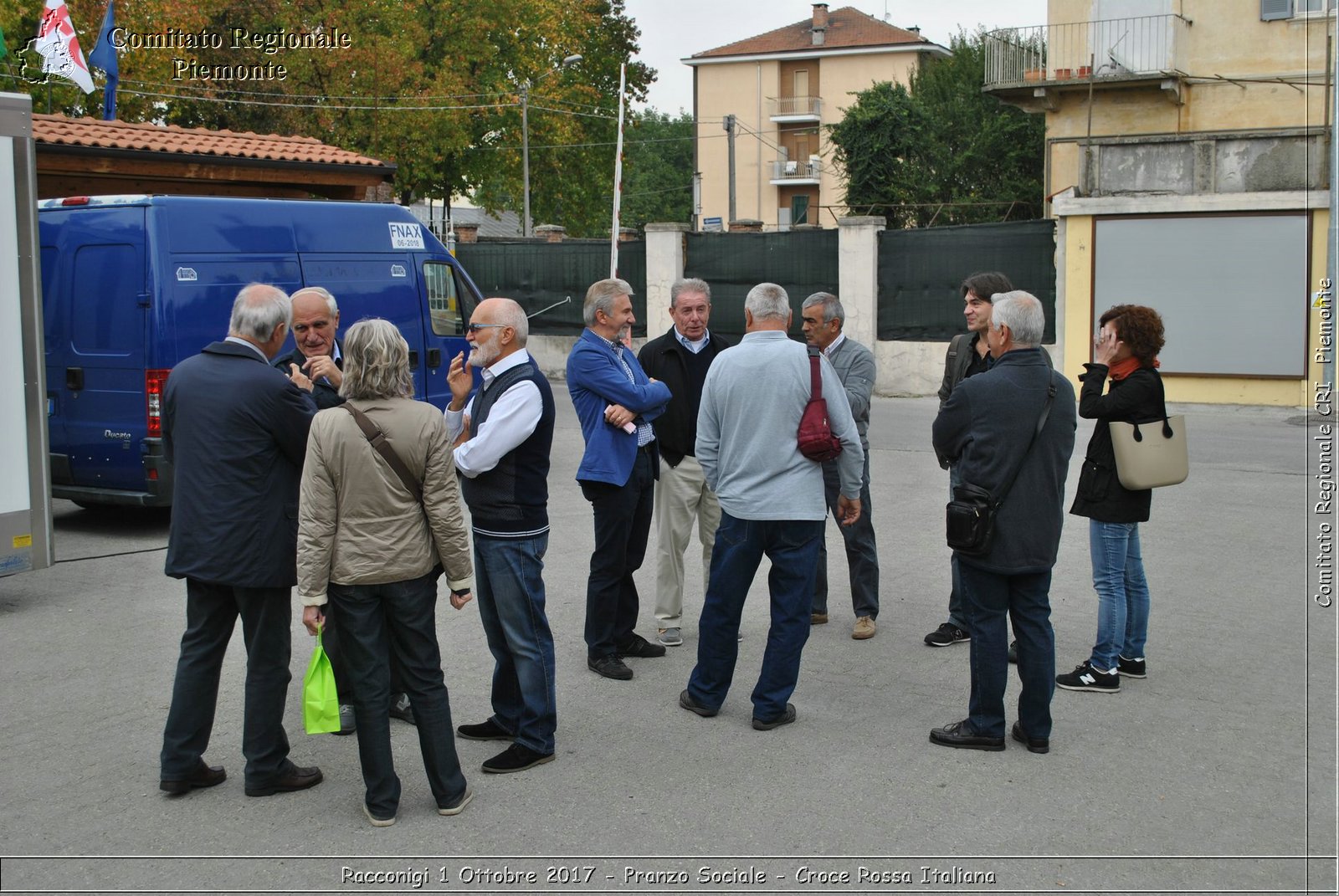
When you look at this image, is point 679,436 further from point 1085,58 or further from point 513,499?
point 1085,58

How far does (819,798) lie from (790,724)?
85 cm

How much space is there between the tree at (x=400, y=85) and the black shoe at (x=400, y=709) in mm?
18290

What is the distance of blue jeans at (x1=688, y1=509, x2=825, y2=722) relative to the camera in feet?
17.8

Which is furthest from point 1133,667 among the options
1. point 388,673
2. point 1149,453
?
point 388,673

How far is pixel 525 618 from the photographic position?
496 cm

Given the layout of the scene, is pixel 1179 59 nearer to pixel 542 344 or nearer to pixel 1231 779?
pixel 542 344

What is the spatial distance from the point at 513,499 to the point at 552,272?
68.5 ft

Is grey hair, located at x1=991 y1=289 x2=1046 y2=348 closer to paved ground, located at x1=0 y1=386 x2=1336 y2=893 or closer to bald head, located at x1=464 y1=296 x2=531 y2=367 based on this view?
paved ground, located at x1=0 y1=386 x2=1336 y2=893

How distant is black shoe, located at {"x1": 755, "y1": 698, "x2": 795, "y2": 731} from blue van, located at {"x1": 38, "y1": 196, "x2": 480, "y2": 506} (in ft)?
19.3

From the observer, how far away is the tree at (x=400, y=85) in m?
24.4

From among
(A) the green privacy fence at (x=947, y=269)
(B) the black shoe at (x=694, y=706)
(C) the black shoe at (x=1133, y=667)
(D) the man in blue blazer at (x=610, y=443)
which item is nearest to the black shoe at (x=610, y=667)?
(D) the man in blue blazer at (x=610, y=443)

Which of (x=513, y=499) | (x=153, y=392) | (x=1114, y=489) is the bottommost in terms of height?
(x=1114, y=489)

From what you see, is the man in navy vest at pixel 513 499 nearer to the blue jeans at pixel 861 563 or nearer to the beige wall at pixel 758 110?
the blue jeans at pixel 861 563

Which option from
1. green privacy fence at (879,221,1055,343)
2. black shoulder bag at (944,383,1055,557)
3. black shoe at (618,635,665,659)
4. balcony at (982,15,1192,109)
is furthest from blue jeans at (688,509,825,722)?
balcony at (982,15,1192,109)
